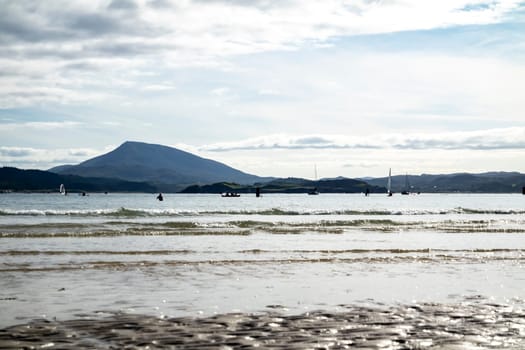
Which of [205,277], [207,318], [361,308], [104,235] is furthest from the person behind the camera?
[104,235]

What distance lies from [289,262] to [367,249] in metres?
7.45

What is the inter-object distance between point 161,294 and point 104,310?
249 cm

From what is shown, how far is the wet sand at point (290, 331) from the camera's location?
10.3 meters

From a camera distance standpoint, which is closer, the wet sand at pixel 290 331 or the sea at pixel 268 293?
the wet sand at pixel 290 331

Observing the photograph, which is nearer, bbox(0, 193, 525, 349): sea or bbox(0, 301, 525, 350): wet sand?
bbox(0, 301, 525, 350): wet sand

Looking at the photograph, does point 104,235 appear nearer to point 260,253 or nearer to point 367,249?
point 260,253

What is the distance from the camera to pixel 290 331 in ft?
37.0

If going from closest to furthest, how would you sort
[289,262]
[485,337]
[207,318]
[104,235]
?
[485,337], [207,318], [289,262], [104,235]

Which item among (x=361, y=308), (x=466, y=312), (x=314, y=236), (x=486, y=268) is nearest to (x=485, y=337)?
(x=466, y=312)

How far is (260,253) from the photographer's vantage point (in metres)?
27.5

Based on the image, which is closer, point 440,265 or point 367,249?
point 440,265

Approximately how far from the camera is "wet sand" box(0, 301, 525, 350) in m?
10.3

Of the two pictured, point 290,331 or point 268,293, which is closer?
point 290,331

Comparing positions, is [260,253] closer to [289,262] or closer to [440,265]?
[289,262]
